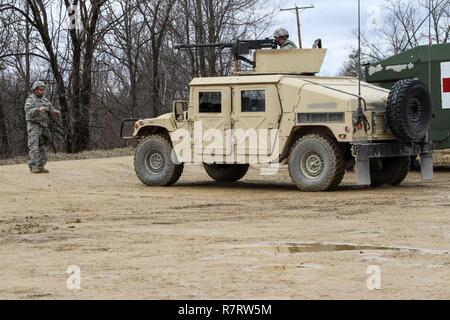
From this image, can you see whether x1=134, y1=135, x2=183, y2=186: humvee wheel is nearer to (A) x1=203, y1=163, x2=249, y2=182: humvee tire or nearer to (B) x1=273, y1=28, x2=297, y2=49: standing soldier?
(A) x1=203, y1=163, x2=249, y2=182: humvee tire

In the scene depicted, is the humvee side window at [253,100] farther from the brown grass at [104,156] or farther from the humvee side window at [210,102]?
the brown grass at [104,156]

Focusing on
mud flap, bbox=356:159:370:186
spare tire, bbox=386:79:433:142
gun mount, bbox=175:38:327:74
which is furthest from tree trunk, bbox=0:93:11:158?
mud flap, bbox=356:159:370:186

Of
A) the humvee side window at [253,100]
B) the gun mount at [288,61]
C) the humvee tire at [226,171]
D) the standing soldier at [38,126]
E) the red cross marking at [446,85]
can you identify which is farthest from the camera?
the red cross marking at [446,85]

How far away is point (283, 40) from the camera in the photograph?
1656cm

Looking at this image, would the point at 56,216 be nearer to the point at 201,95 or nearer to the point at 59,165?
the point at 201,95

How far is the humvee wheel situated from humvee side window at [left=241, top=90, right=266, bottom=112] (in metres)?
1.75

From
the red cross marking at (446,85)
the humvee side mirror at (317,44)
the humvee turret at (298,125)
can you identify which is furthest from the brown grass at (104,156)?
the humvee turret at (298,125)

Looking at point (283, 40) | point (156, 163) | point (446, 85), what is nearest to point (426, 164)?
point (283, 40)

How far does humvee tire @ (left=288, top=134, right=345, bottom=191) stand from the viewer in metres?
14.5

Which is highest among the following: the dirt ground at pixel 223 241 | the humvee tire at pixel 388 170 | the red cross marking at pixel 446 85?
the red cross marking at pixel 446 85

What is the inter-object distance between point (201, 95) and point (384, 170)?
3.27m

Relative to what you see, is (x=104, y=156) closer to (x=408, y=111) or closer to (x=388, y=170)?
(x=388, y=170)

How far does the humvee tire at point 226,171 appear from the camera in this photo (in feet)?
56.7

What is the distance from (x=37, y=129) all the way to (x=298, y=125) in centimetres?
592
